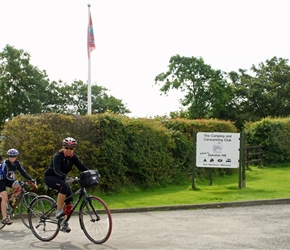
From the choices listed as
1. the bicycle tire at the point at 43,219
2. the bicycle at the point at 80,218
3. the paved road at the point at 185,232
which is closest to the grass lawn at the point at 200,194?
the paved road at the point at 185,232

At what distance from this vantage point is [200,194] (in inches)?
611

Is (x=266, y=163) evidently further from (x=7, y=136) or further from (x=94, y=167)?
(x=7, y=136)

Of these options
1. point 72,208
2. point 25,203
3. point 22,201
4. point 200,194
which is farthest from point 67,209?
point 200,194

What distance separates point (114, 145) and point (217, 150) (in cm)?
350

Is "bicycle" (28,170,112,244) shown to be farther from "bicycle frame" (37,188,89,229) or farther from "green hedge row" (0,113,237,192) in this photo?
"green hedge row" (0,113,237,192)

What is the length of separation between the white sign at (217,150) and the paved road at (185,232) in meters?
4.23

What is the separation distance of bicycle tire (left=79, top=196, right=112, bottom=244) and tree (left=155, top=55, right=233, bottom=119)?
4904 cm

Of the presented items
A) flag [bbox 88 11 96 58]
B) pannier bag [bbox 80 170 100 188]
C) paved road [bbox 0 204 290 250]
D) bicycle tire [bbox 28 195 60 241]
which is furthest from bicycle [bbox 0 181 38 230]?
flag [bbox 88 11 96 58]

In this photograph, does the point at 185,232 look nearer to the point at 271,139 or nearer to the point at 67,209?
the point at 67,209

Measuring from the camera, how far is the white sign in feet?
55.5

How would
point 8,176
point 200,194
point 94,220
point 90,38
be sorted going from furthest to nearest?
point 90,38
point 200,194
point 8,176
point 94,220

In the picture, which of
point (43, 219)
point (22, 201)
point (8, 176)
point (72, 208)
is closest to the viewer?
point (72, 208)

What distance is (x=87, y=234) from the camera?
8898 millimetres

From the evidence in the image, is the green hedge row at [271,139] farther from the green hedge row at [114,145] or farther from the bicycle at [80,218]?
the bicycle at [80,218]
